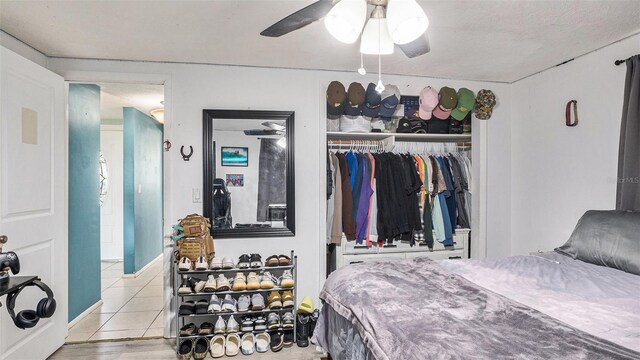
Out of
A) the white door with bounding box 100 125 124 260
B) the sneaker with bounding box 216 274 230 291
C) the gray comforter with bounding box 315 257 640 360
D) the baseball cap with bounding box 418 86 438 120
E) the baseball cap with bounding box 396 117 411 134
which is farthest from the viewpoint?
the white door with bounding box 100 125 124 260

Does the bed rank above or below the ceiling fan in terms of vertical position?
below

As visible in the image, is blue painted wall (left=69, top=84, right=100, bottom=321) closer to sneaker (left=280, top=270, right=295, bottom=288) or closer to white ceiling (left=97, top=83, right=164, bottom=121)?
white ceiling (left=97, top=83, right=164, bottom=121)

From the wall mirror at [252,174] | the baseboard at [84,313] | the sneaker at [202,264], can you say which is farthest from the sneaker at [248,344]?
the baseboard at [84,313]

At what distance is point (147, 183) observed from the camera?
4.97 metres

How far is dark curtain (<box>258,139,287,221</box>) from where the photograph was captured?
2966 mm

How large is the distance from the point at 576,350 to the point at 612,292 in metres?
0.81

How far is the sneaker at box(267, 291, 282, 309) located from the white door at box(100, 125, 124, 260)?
3.94 meters

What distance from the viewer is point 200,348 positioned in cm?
252

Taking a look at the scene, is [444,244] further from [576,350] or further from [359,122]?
[576,350]

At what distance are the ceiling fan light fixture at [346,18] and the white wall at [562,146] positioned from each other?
221 centimetres

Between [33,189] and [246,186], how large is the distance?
148 centimetres

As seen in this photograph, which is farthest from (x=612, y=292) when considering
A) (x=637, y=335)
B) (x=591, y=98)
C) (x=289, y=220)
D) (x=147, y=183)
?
(x=147, y=183)

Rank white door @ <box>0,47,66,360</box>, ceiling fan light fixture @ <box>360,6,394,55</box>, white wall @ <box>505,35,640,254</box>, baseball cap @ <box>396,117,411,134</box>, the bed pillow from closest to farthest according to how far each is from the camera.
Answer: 1. ceiling fan light fixture @ <box>360,6,394,55</box>
2. the bed pillow
3. white door @ <box>0,47,66,360</box>
4. white wall @ <box>505,35,640,254</box>
5. baseball cap @ <box>396,117,411,134</box>

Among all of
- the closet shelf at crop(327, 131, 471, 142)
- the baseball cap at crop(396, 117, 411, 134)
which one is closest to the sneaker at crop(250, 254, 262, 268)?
the closet shelf at crop(327, 131, 471, 142)
